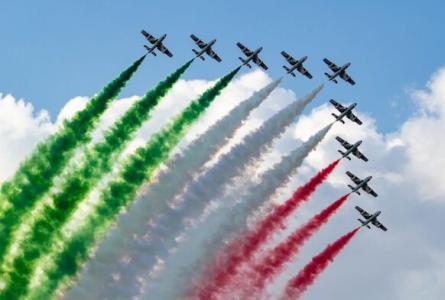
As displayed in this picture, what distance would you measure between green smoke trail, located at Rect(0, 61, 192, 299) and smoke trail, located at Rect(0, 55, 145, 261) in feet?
5.03

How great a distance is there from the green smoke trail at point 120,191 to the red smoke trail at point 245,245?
10.2 metres

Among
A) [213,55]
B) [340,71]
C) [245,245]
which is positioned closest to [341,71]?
[340,71]

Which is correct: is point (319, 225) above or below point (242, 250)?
above

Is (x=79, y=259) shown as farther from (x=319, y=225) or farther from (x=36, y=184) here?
(x=319, y=225)

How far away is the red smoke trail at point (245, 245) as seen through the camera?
281 feet

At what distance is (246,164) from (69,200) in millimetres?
17290

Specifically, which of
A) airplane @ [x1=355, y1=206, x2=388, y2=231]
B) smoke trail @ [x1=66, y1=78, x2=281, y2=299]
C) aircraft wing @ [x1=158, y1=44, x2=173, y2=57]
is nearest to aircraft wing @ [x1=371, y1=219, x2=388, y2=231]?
airplane @ [x1=355, y1=206, x2=388, y2=231]

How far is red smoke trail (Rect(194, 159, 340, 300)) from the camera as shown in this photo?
8575 centimetres

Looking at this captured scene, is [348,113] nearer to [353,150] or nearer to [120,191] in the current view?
[353,150]

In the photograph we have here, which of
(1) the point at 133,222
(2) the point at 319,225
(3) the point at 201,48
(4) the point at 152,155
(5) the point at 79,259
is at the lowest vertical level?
(5) the point at 79,259

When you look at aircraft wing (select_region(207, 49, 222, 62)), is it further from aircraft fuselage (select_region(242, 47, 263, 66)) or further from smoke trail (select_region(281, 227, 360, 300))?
smoke trail (select_region(281, 227, 360, 300))

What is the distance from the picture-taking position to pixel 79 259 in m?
83.6

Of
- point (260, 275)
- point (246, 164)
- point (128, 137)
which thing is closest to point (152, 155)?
point (128, 137)

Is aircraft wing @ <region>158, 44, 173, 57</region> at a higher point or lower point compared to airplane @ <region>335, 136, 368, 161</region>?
lower
